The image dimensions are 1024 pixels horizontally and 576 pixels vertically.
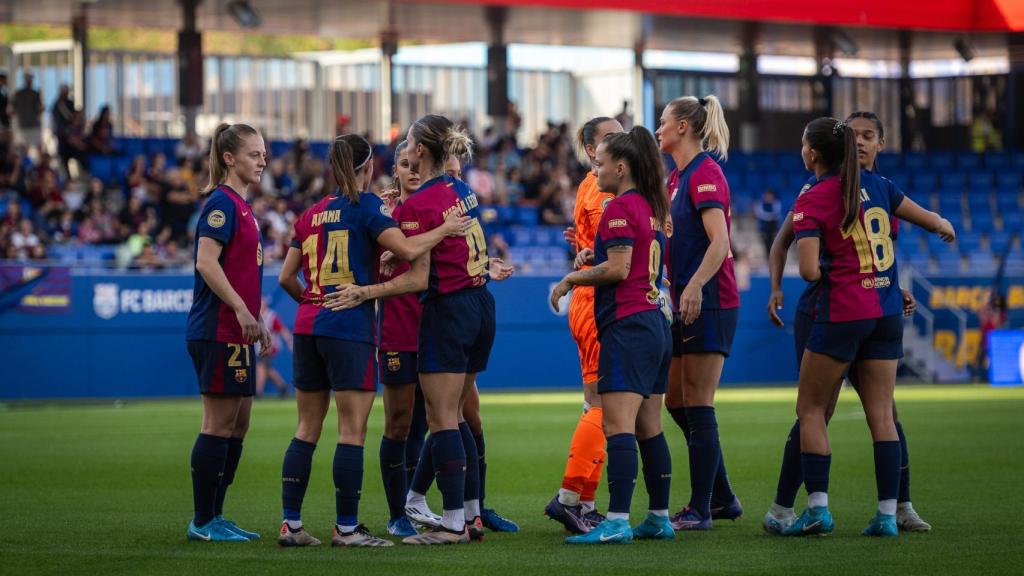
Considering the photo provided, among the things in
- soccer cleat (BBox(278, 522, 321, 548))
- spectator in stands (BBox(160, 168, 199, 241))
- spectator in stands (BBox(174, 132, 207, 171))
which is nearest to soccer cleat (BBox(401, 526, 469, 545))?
soccer cleat (BBox(278, 522, 321, 548))

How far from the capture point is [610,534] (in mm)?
7348

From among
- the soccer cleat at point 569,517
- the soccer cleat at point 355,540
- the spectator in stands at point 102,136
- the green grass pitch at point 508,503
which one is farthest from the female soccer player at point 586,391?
the spectator in stands at point 102,136

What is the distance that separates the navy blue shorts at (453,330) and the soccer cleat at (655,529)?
123cm

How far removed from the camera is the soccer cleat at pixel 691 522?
319 inches

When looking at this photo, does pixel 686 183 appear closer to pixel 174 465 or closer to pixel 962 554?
pixel 962 554

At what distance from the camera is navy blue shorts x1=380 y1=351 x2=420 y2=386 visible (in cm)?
778

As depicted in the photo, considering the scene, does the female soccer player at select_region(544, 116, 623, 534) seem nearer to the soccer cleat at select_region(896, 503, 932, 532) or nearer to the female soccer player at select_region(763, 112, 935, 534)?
the female soccer player at select_region(763, 112, 935, 534)

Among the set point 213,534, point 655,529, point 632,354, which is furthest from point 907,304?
point 213,534

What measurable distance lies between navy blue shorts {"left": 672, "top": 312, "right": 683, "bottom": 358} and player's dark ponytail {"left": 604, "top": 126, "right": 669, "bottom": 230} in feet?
2.75

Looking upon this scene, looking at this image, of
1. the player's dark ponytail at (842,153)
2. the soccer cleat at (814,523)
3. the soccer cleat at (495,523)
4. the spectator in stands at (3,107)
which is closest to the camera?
the player's dark ponytail at (842,153)

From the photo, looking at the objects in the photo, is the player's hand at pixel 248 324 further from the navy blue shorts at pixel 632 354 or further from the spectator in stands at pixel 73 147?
the spectator in stands at pixel 73 147

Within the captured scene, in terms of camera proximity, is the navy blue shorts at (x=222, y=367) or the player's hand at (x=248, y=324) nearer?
the player's hand at (x=248, y=324)

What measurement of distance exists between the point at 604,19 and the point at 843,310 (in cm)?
2412

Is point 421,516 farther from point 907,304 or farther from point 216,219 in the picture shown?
point 907,304
